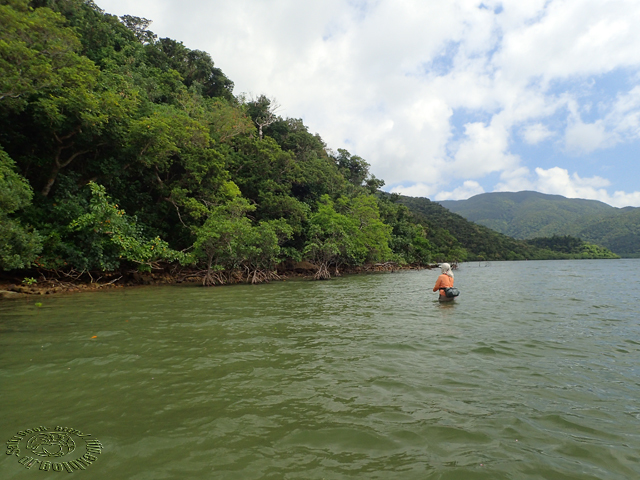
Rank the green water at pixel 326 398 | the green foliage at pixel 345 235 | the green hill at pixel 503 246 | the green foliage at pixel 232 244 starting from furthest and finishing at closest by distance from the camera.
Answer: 1. the green hill at pixel 503 246
2. the green foliage at pixel 345 235
3. the green foliage at pixel 232 244
4. the green water at pixel 326 398

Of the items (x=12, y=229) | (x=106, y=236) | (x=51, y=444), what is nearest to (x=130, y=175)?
(x=106, y=236)

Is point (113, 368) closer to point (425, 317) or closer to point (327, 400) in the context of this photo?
point (327, 400)

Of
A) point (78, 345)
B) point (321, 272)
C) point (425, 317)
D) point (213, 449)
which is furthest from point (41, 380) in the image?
point (321, 272)

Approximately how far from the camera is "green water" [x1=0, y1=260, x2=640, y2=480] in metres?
2.91

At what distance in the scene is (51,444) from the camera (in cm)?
309

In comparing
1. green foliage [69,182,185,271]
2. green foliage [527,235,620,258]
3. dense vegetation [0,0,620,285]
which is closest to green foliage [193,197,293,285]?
dense vegetation [0,0,620,285]

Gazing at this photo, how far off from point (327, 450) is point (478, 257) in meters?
90.1

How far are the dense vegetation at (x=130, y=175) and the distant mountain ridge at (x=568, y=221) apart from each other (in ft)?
333

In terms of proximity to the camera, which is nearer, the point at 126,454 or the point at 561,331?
the point at 126,454

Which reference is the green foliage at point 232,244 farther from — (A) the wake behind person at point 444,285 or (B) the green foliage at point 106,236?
(A) the wake behind person at point 444,285

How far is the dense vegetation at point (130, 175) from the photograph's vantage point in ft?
50.6

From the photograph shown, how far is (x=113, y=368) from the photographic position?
5.25m
